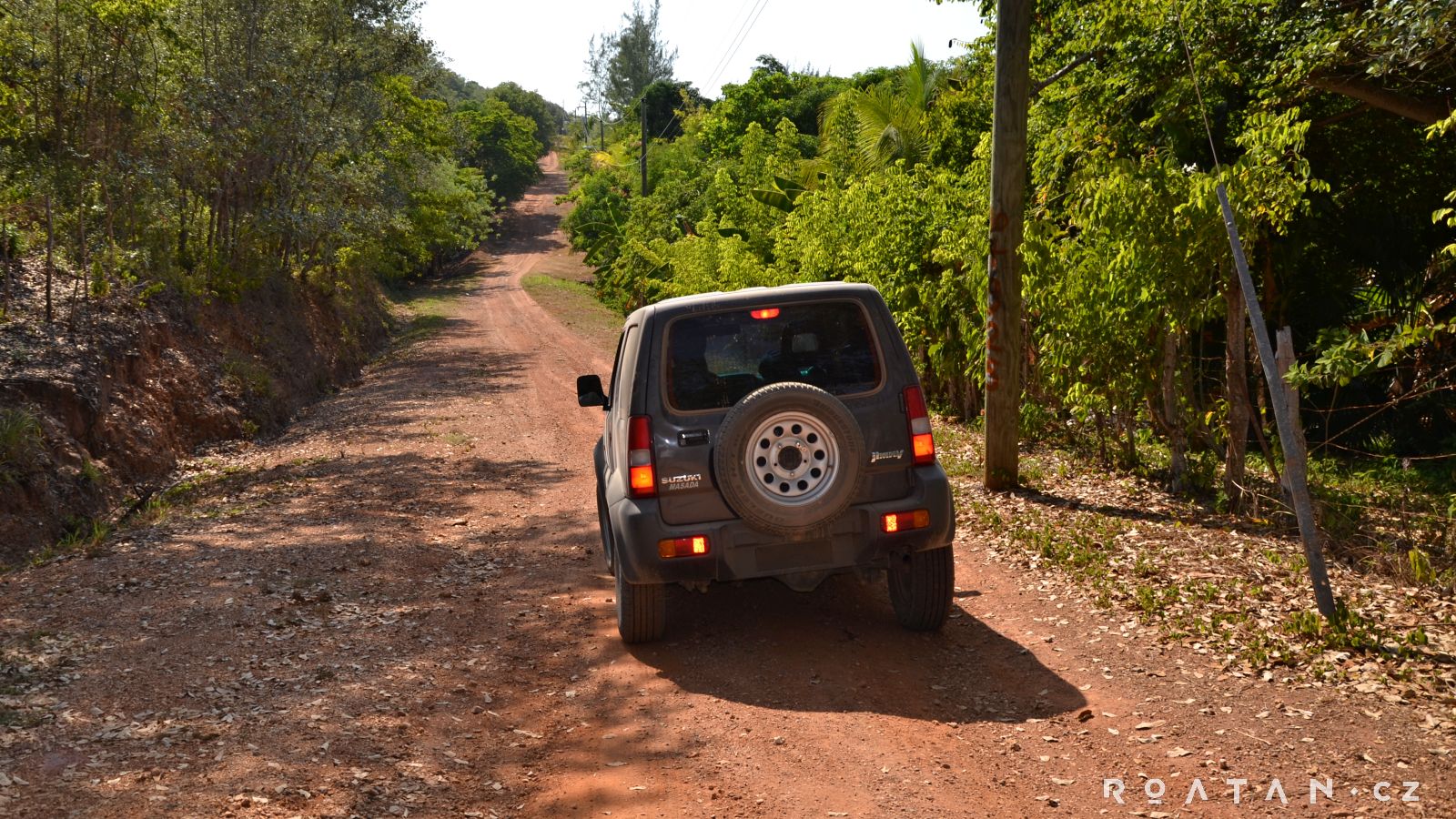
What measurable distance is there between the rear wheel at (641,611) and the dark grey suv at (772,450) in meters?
0.01

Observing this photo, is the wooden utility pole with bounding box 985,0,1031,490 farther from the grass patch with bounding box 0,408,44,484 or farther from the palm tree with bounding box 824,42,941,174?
the palm tree with bounding box 824,42,941,174

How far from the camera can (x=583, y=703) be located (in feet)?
18.4

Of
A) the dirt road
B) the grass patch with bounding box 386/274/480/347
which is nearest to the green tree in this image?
the grass patch with bounding box 386/274/480/347

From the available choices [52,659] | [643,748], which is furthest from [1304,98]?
[52,659]

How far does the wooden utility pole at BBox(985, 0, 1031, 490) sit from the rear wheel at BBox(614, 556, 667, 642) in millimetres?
5226

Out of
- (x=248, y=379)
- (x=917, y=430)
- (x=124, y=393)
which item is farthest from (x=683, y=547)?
(x=248, y=379)

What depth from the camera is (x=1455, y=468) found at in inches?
498

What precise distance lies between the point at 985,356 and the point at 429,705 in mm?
6670

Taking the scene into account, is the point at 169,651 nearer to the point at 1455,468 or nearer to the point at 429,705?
the point at 429,705

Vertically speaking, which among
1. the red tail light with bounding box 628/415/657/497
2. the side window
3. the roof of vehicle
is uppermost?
the roof of vehicle

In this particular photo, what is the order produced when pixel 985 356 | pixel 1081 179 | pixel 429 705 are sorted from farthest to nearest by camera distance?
pixel 985 356 → pixel 1081 179 → pixel 429 705

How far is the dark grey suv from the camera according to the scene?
18.4 ft

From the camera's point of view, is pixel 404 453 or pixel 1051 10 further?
pixel 404 453

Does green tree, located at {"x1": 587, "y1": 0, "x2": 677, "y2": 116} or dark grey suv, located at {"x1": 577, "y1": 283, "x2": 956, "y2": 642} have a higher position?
green tree, located at {"x1": 587, "y1": 0, "x2": 677, "y2": 116}
